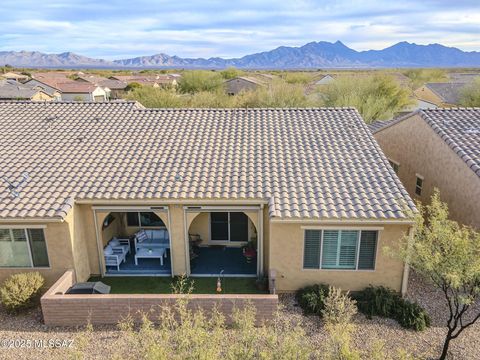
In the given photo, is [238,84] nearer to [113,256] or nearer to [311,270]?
[113,256]

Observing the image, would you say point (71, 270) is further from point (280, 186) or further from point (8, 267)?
point (280, 186)

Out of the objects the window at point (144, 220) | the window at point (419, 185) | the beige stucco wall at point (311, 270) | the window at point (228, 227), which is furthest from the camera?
the window at point (419, 185)

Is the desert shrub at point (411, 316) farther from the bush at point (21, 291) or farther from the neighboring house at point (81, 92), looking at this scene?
the neighboring house at point (81, 92)

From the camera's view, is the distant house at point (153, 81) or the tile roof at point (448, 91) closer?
the tile roof at point (448, 91)

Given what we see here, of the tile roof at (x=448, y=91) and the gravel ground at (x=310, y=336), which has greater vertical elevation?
the tile roof at (x=448, y=91)

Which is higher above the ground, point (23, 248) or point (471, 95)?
point (471, 95)

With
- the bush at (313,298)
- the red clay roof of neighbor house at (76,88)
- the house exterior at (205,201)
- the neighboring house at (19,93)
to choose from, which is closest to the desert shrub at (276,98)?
the house exterior at (205,201)

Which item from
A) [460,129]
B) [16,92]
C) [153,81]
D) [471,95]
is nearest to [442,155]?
[460,129]
